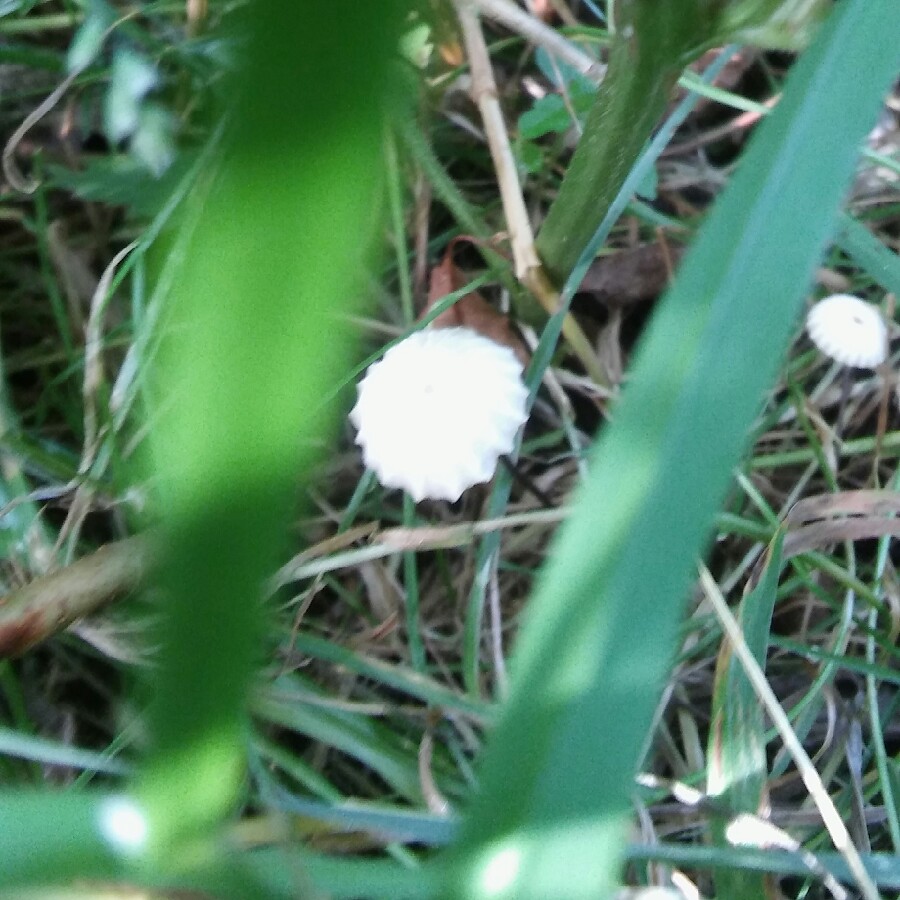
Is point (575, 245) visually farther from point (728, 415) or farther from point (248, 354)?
point (248, 354)

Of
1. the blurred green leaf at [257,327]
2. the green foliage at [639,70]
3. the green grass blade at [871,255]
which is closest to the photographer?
the blurred green leaf at [257,327]

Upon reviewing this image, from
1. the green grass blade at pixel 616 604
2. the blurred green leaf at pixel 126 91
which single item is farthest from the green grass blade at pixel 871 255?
the blurred green leaf at pixel 126 91

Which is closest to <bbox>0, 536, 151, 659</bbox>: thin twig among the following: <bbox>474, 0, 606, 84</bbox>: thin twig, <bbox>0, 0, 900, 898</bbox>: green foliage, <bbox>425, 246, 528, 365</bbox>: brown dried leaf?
<bbox>0, 0, 900, 898</bbox>: green foliage

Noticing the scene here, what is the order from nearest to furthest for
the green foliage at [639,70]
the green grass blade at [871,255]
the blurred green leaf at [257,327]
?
1. the blurred green leaf at [257,327]
2. the green foliage at [639,70]
3. the green grass blade at [871,255]

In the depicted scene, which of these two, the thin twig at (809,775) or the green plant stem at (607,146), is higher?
the green plant stem at (607,146)

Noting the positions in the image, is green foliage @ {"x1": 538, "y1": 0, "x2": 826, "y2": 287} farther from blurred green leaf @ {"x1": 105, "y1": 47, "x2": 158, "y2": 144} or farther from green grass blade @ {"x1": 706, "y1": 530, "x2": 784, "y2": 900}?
blurred green leaf @ {"x1": 105, "y1": 47, "x2": 158, "y2": 144}

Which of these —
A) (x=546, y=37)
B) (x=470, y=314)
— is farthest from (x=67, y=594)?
(x=546, y=37)

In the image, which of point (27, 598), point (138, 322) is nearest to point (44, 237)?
point (138, 322)

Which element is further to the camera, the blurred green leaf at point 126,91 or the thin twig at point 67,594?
the blurred green leaf at point 126,91

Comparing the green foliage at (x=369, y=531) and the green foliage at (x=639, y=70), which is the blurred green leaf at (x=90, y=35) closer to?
the green foliage at (x=369, y=531)
